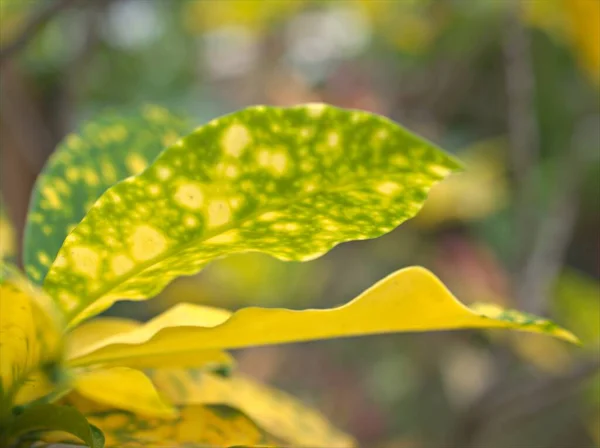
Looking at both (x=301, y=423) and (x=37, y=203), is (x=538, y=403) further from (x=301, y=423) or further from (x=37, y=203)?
(x=37, y=203)

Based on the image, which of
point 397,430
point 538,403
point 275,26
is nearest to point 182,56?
point 275,26

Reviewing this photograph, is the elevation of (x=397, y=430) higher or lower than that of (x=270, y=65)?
lower

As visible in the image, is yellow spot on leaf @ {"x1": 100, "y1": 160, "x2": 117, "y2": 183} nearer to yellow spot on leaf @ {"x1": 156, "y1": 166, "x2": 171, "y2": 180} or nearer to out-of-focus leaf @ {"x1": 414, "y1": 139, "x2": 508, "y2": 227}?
yellow spot on leaf @ {"x1": 156, "y1": 166, "x2": 171, "y2": 180}

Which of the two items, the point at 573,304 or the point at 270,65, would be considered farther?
the point at 270,65

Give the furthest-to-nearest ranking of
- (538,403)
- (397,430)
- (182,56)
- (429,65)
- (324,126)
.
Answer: (182,56) → (397,430) → (429,65) → (538,403) → (324,126)

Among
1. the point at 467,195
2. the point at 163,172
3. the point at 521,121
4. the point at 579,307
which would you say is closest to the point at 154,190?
the point at 163,172

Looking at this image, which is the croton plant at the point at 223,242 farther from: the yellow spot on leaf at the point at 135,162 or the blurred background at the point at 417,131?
the blurred background at the point at 417,131

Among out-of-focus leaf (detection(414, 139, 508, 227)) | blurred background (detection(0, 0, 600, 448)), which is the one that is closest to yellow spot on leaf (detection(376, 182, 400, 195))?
blurred background (detection(0, 0, 600, 448))

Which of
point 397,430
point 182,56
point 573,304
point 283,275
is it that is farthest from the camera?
point 182,56
